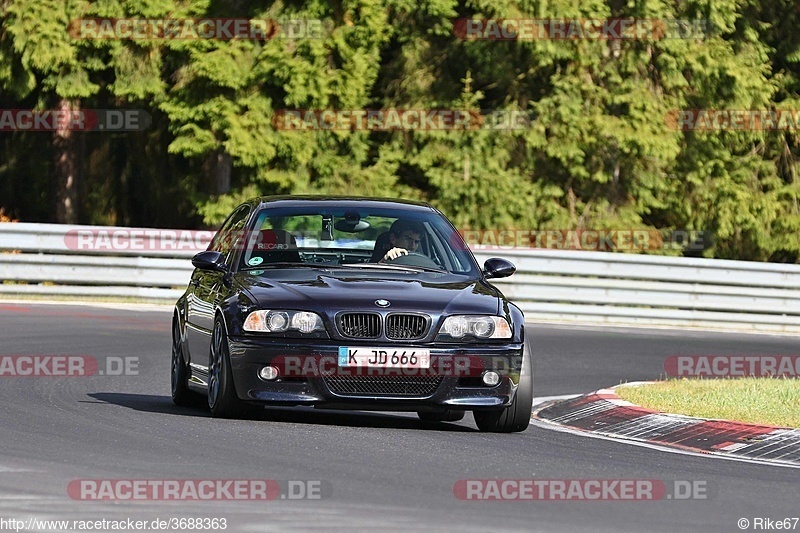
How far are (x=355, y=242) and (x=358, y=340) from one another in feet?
5.71

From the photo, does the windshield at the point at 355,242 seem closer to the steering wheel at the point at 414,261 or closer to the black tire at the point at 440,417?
the steering wheel at the point at 414,261

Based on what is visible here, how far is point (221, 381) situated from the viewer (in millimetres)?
10578

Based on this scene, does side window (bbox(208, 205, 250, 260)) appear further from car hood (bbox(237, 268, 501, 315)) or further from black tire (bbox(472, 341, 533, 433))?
black tire (bbox(472, 341, 533, 433))

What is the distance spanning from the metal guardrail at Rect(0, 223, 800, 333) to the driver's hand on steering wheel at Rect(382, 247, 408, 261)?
11.1 meters

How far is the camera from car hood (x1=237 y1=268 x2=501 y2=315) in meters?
10.3

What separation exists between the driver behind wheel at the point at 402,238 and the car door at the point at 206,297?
1045 mm

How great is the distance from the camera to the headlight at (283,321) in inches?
403

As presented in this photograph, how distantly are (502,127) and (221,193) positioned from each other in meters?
5.16

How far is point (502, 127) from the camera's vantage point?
31.0 meters

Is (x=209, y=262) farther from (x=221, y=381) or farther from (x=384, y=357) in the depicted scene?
(x=384, y=357)

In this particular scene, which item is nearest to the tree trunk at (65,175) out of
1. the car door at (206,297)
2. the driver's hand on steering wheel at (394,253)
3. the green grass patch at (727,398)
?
the green grass patch at (727,398)

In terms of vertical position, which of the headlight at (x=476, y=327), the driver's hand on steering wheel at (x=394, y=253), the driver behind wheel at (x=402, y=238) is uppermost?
the driver behind wheel at (x=402, y=238)

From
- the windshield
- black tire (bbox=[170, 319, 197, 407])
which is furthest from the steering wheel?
black tire (bbox=[170, 319, 197, 407])

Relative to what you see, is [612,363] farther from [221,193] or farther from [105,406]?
[221,193]
